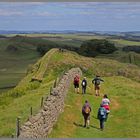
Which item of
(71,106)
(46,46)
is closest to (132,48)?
(46,46)

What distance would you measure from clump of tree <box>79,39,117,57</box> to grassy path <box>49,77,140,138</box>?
85.1 feet

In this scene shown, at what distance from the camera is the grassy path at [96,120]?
666 inches

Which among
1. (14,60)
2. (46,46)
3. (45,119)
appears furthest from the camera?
(46,46)

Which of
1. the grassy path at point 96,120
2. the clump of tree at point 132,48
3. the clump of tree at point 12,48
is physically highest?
the clump of tree at point 132,48

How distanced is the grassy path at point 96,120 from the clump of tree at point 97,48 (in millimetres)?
25951

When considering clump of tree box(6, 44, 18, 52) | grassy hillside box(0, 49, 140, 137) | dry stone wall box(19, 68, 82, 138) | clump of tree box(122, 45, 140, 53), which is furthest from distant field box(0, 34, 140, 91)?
dry stone wall box(19, 68, 82, 138)

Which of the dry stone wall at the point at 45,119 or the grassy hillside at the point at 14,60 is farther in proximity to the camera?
the grassy hillside at the point at 14,60

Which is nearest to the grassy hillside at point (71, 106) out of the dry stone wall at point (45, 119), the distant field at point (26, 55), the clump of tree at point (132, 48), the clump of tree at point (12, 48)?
the dry stone wall at point (45, 119)

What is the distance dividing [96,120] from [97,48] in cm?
3721

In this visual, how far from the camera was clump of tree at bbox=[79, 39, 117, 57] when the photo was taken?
53.6m

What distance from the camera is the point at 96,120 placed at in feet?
63.0

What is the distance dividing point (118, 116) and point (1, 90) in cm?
1427

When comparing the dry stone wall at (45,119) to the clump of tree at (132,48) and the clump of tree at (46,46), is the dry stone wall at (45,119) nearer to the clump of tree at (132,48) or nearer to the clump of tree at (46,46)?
the clump of tree at (46,46)

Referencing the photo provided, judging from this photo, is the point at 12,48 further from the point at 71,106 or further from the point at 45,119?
the point at 45,119
